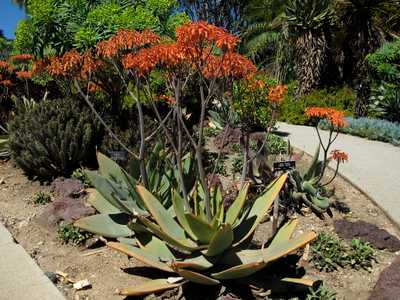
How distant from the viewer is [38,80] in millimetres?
15461

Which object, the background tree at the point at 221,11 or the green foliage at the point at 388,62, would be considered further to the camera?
the background tree at the point at 221,11

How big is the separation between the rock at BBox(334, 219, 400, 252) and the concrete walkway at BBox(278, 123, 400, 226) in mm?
634

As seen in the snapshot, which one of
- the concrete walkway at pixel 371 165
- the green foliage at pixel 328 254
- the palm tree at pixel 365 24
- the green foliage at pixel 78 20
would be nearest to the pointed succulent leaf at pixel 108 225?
the green foliage at pixel 328 254

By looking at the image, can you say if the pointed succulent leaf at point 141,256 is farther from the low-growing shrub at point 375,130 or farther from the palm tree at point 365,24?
the palm tree at point 365,24

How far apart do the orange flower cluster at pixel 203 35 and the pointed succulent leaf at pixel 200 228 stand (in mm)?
1305

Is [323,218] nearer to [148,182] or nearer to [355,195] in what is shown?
[355,195]

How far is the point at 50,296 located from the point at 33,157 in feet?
10.8

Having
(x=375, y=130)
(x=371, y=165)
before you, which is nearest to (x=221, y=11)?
(x=375, y=130)

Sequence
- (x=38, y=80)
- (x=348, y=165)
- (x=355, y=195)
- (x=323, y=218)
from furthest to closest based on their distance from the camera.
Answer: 1. (x=38, y=80)
2. (x=348, y=165)
3. (x=355, y=195)
4. (x=323, y=218)

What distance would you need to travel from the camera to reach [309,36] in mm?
16672

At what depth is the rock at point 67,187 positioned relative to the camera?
5871mm

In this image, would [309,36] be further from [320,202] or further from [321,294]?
[321,294]

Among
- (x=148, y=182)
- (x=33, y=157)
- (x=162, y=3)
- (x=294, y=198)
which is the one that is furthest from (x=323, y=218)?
(x=162, y=3)

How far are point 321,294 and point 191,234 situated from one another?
116cm
